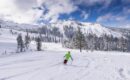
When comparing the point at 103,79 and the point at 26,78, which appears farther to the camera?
the point at 103,79

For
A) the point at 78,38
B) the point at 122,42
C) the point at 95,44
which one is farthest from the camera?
the point at 95,44

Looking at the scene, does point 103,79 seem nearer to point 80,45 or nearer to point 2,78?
point 2,78

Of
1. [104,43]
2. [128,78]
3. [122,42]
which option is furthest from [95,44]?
[128,78]

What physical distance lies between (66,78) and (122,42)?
114 meters

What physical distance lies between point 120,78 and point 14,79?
933 cm

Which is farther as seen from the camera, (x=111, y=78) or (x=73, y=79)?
(x=111, y=78)

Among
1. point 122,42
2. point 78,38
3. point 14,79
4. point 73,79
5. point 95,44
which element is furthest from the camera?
point 95,44

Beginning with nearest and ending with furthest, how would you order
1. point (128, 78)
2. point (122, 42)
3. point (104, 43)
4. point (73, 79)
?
point (73, 79), point (128, 78), point (122, 42), point (104, 43)

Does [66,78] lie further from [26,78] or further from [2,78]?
[2,78]

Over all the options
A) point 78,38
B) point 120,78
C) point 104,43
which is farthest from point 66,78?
point 104,43

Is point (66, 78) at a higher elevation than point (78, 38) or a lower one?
lower

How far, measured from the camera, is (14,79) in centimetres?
1491

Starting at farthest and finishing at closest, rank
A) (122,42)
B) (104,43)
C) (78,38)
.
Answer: (104,43)
(122,42)
(78,38)

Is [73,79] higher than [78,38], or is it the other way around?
[78,38]
